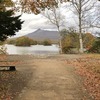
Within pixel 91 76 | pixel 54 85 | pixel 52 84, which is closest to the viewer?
pixel 54 85

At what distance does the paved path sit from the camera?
13.3 meters

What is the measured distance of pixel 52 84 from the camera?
1584 centimetres

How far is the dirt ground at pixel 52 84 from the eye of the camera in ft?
43.9

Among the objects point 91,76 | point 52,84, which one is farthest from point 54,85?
point 91,76

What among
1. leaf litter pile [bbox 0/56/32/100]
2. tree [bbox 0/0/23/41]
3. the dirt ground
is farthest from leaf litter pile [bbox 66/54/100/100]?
tree [bbox 0/0/23/41]

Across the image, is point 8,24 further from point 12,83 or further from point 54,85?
point 54,85

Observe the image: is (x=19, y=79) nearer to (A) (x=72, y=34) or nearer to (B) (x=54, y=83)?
(B) (x=54, y=83)

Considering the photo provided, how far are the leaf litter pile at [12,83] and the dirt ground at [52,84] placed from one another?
0.18m

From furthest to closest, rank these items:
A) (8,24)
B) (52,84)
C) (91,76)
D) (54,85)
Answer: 1. (91,76)
2. (52,84)
3. (54,85)
4. (8,24)

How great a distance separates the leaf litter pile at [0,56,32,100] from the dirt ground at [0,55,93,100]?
177mm

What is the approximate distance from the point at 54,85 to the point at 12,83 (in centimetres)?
210

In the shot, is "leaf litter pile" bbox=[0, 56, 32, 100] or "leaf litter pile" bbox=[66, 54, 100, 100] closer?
"leaf litter pile" bbox=[0, 56, 32, 100]

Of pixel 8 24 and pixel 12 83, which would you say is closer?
pixel 8 24

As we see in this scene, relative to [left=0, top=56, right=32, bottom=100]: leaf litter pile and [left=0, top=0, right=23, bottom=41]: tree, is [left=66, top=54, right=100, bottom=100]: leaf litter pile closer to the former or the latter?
[left=0, top=56, right=32, bottom=100]: leaf litter pile
